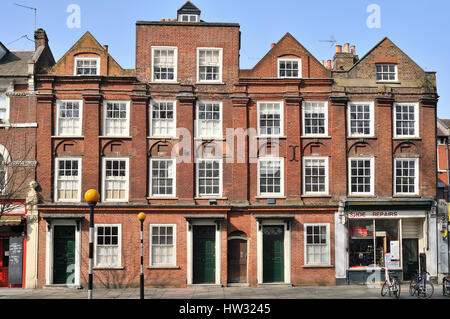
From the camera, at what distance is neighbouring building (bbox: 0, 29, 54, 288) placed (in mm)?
22109

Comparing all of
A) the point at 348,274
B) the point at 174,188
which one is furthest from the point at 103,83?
the point at 348,274

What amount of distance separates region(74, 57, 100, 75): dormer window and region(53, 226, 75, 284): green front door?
317 inches

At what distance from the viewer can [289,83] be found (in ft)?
77.7

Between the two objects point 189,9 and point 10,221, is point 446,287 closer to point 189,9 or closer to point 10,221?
point 189,9

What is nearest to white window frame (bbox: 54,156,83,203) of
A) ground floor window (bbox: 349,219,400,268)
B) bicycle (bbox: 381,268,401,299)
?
ground floor window (bbox: 349,219,400,268)

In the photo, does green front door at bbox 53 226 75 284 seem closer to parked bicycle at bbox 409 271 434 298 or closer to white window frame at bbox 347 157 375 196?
white window frame at bbox 347 157 375 196

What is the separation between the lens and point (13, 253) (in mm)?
22172

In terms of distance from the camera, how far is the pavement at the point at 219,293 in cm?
1944

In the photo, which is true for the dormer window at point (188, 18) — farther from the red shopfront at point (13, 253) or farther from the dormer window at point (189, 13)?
the red shopfront at point (13, 253)

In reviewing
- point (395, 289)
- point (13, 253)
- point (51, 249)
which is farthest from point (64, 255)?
point (395, 289)

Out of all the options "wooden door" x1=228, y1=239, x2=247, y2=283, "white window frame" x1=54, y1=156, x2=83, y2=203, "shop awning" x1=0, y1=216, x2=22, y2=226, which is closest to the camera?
"shop awning" x1=0, y1=216, x2=22, y2=226

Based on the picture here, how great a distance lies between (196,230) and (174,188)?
2407 mm

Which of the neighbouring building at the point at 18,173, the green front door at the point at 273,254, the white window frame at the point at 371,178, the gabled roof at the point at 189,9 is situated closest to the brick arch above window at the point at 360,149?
the white window frame at the point at 371,178

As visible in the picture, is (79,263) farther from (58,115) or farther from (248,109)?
(248,109)
